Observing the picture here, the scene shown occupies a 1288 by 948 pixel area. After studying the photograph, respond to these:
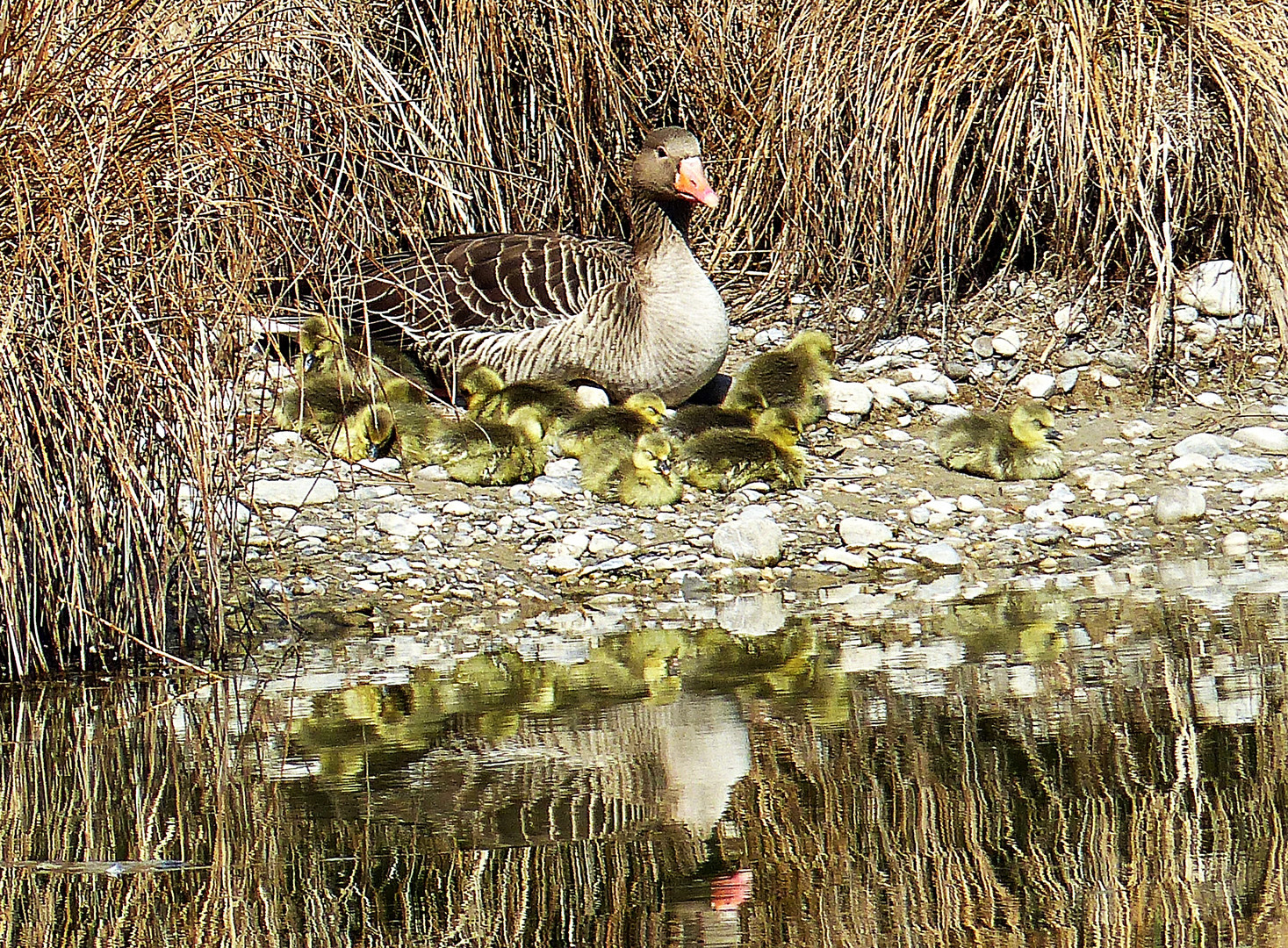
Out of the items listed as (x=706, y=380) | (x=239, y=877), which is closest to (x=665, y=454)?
(x=706, y=380)

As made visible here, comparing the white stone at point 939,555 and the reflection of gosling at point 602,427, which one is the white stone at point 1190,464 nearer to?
the white stone at point 939,555

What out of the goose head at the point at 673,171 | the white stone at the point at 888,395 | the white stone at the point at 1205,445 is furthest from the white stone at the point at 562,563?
the white stone at the point at 1205,445

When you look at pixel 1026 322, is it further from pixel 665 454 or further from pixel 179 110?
pixel 179 110

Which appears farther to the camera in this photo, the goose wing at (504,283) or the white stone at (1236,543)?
the goose wing at (504,283)

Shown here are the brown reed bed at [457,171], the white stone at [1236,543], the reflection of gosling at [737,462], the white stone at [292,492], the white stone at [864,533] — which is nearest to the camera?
the brown reed bed at [457,171]

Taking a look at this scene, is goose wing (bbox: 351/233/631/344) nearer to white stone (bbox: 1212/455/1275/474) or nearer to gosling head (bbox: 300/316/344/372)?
gosling head (bbox: 300/316/344/372)

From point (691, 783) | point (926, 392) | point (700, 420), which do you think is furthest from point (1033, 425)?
point (691, 783)

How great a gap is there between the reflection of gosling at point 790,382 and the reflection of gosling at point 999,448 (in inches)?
23.3

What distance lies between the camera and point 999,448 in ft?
23.5

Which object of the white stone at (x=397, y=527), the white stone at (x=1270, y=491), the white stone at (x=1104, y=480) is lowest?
the white stone at (x=397, y=527)

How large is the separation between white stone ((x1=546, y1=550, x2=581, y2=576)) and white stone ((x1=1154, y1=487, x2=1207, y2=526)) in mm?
2051

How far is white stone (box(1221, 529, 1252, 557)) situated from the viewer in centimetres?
636

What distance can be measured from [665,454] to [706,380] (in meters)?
0.90

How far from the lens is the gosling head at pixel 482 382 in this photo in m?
7.82
